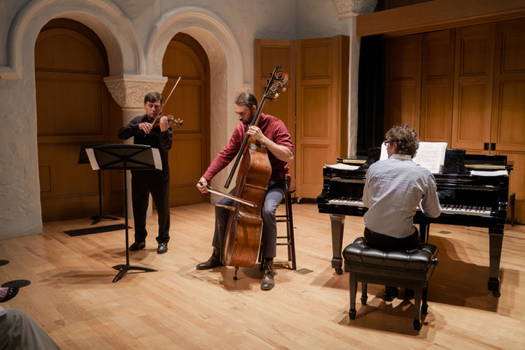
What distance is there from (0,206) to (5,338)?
353 cm

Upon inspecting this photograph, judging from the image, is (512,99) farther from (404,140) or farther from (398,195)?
(398,195)

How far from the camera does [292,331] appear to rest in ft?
10.3

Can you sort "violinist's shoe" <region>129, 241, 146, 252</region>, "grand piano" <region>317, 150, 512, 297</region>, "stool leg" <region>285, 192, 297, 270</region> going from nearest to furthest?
"grand piano" <region>317, 150, 512, 297</region>
"stool leg" <region>285, 192, 297, 270</region>
"violinist's shoe" <region>129, 241, 146, 252</region>

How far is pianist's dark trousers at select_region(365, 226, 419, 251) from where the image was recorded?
10.3 feet

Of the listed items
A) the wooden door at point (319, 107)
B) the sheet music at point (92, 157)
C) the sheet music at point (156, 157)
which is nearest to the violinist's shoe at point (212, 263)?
the sheet music at point (156, 157)

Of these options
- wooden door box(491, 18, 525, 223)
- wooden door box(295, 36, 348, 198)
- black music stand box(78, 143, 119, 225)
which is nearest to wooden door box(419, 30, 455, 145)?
wooden door box(491, 18, 525, 223)

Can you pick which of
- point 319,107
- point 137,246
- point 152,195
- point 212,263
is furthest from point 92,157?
point 319,107

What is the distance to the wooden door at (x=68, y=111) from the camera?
5.98 m

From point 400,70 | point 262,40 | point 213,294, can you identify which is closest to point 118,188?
point 262,40

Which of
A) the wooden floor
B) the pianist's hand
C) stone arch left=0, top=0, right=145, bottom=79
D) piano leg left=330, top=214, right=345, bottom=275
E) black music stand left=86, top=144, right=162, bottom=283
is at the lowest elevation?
the wooden floor

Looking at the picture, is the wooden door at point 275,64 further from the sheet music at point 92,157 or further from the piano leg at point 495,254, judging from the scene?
the piano leg at point 495,254

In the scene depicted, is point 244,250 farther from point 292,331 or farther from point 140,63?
point 140,63

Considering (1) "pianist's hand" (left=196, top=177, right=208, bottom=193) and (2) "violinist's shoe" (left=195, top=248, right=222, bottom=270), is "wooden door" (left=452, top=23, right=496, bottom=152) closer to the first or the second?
(2) "violinist's shoe" (left=195, top=248, right=222, bottom=270)

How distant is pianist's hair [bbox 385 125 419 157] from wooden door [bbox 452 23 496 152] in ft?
11.7
